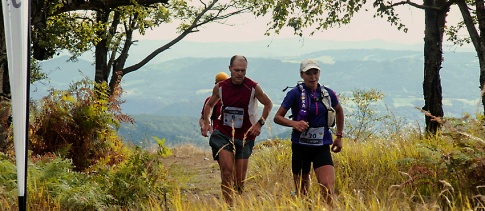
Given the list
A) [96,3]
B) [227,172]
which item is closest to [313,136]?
[227,172]

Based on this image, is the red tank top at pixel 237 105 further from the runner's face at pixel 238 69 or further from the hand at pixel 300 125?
the hand at pixel 300 125

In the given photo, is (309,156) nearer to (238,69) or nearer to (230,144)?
(230,144)

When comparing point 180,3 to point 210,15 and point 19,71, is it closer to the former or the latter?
point 210,15

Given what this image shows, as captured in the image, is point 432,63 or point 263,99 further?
point 432,63

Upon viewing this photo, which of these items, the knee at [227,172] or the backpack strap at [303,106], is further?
the knee at [227,172]

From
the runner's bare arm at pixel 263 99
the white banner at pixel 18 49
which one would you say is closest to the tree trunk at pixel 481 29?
the runner's bare arm at pixel 263 99

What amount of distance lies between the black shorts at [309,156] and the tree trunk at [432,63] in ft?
24.5

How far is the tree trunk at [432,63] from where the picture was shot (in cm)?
1439

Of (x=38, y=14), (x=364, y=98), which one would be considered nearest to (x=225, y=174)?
(x=38, y=14)

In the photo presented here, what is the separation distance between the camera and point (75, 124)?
11.3m

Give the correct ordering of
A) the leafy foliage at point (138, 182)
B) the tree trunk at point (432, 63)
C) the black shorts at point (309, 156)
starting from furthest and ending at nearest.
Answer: the tree trunk at point (432, 63), the leafy foliage at point (138, 182), the black shorts at point (309, 156)

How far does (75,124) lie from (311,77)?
215 inches

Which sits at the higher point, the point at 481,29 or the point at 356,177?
the point at 481,29

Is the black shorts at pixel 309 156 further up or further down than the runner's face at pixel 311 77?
further down
